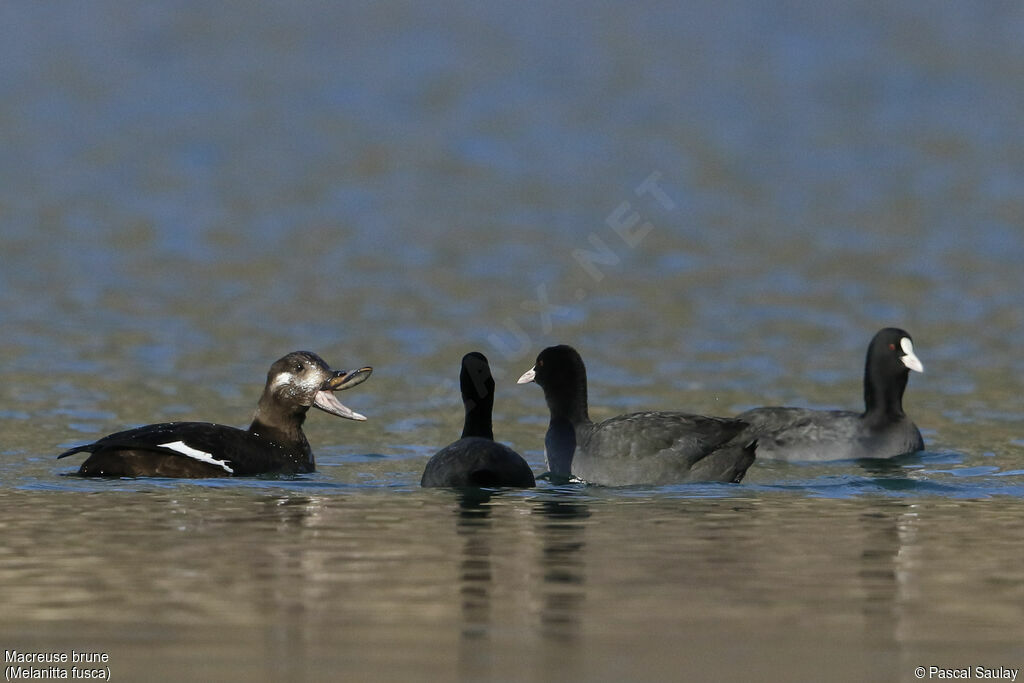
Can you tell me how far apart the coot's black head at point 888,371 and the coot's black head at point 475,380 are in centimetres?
441

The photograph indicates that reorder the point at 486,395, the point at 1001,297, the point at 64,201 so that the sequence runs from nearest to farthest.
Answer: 1. the point at 486,395
2. the point at 1001,297
3. the point at 64,201

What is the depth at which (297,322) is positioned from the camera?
25688 millimetres

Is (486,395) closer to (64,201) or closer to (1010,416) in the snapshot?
(1010,416)

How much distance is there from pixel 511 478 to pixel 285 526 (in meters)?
2.27

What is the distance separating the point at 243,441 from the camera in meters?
15.8

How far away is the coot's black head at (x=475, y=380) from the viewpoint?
15609 millimetres

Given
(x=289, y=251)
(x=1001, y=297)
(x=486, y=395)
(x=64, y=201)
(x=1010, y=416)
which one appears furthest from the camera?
(x=64, y=201)

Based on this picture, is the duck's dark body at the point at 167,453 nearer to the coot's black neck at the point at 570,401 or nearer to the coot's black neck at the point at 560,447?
the coot's black neck at the point at 560,447

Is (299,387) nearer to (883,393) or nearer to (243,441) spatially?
(243,441)

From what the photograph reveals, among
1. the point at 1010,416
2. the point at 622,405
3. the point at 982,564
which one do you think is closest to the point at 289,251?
the point at 622,405

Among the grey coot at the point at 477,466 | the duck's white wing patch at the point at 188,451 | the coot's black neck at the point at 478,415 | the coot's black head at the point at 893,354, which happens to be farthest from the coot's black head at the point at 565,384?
the coot's black head at the point at 893,354

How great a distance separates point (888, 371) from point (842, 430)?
0.95 meters

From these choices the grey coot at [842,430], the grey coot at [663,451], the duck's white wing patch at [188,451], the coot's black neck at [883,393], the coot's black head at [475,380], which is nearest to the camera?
the duck's white wing patch at [188,451]

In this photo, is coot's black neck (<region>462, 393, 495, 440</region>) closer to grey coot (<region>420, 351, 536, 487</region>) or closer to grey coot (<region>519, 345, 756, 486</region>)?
grey coot (<region>420, 351, 536, 487</region>)
